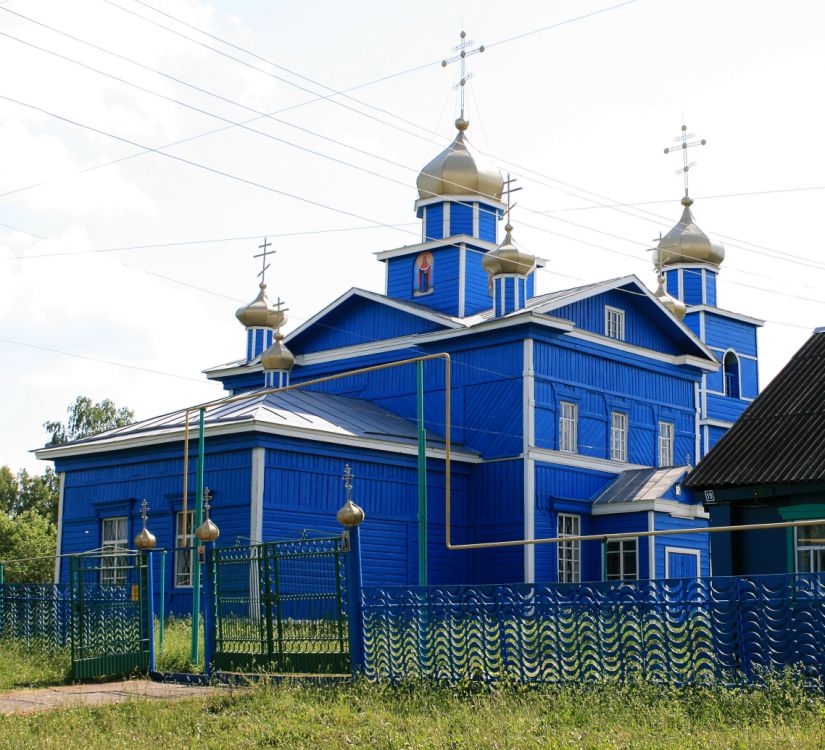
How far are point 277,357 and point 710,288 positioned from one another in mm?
14796

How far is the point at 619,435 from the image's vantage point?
93.9ft

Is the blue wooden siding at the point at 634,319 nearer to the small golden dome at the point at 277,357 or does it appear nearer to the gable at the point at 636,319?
the gable at the point at 636,319

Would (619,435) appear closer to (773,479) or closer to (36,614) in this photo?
(773,479)

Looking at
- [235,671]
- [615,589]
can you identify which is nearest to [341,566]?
[235,671]

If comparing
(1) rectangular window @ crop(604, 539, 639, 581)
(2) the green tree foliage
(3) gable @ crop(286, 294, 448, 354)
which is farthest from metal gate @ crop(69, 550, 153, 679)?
(2) the green tree foliage

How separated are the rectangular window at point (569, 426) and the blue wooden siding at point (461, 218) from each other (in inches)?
219

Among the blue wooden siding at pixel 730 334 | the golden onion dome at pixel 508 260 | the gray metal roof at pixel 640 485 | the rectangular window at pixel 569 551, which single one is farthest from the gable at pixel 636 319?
the blue wooden siding at pixel 730 334

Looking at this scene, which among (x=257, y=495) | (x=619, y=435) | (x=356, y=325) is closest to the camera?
(x=257, y=495)

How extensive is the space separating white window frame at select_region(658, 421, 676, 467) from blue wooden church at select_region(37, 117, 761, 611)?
0.17 feet

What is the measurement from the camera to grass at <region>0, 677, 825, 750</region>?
911 centimetres

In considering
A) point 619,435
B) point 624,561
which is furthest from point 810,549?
point 619,435

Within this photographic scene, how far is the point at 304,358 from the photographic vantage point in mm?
30812

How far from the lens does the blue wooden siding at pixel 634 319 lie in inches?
1104

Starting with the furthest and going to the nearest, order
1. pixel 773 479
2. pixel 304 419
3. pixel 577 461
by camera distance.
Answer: pixel 577 461 < pixel 304 419 < pixel 773 479
